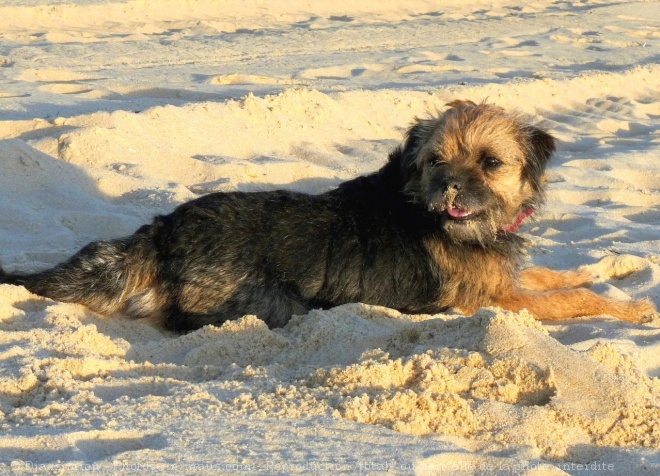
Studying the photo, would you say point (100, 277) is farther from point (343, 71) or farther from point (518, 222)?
point (343, 71)

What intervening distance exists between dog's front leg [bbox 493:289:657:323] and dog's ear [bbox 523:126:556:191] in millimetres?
638

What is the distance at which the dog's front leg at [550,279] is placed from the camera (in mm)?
5500

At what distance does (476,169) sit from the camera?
4.97 meters

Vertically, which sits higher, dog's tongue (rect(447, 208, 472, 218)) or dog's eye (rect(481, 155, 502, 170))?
dog's eye (rect(481, 155, 502, 170))

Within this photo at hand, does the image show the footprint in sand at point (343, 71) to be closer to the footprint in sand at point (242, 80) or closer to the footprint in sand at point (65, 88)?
the footprint in sand at point (242, 80)

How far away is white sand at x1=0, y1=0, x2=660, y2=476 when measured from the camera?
296 cm

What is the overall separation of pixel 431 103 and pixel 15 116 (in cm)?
459

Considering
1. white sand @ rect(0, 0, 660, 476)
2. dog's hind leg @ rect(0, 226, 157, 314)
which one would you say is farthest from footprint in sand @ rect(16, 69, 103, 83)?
dog's hind leg @ rect(0, 226, 157, 314)

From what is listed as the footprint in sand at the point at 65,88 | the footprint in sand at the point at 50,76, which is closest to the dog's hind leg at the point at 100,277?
the footprint in sand at the point at 65,88

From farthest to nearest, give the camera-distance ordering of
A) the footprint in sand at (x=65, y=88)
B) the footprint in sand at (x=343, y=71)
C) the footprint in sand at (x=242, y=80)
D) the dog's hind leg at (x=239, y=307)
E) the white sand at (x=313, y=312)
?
the footprint in sand at (x=343, y=71), the footprint in sand at (x=242, y=80), the footprint in sand at (x=65, y=88), the dog's hind leg at (x=239, y=307), the white sand at (x=313, y=312)

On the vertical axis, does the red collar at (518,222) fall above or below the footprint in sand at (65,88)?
below

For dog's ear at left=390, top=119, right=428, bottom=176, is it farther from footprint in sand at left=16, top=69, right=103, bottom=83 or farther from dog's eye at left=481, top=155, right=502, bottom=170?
footprint in sand at left=16, top=69, right=103, bottom=83

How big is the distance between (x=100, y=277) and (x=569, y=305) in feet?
8.67

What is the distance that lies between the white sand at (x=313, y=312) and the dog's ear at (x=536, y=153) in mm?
872
